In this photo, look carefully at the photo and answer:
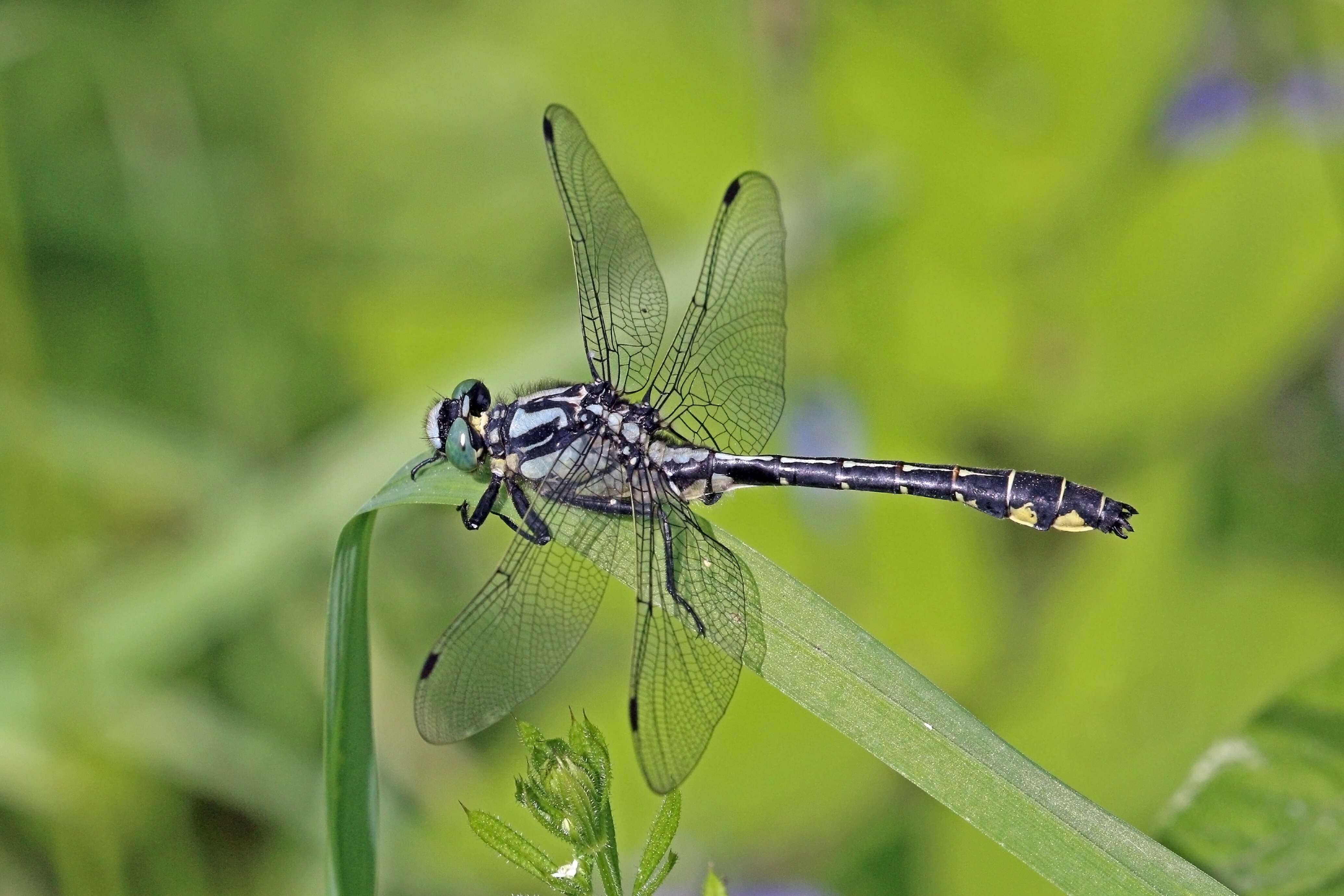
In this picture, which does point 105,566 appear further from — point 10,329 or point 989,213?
point 989,213

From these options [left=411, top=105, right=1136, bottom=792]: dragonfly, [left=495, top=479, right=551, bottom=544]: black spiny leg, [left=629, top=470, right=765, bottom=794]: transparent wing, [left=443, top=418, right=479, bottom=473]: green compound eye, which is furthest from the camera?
[left=443, top=418, right=479, bottom=473]: green compound eye

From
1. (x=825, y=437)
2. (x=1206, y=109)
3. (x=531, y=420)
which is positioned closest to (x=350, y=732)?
(x=531, y=420)

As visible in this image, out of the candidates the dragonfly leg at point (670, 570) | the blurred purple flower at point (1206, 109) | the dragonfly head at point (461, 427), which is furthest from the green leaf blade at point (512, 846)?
the blurred purple flower at point (1206, 109)

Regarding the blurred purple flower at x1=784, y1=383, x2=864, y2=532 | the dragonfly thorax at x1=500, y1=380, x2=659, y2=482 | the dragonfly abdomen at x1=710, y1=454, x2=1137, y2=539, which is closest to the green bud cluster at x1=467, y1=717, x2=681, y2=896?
the dragonfly thorax at x1=500, y1=380, x2=659, y2=482

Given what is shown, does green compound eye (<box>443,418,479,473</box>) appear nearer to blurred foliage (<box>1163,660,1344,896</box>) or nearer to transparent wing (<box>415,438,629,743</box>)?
transparent wing (<box>415,438,629,743</box>)

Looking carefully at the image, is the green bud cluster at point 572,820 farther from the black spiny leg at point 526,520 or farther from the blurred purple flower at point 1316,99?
the blurred purple flower at point 1316,99

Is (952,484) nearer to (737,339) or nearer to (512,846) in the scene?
(737,339)
